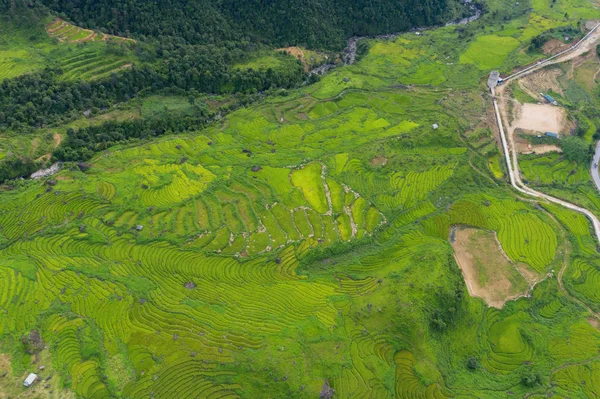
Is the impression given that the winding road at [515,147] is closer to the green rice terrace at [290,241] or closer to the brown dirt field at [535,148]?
the brown dirt field at [535,148]

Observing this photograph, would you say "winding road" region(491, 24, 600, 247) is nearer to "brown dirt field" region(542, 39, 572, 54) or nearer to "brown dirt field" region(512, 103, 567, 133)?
"brown dirt field" region(542, 39, 572, 54)

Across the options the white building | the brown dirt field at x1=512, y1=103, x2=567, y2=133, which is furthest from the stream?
the white building

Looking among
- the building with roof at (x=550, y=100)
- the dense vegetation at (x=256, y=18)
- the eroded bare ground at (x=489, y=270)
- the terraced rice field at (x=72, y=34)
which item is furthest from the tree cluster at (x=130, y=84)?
the building with roof at (x=550, y=100)

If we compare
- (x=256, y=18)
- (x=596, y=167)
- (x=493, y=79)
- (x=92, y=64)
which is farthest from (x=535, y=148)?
(x=92, y=64)

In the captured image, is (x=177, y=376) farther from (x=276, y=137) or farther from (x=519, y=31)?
(x=519, y=31)

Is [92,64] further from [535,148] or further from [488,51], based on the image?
[488,51]
